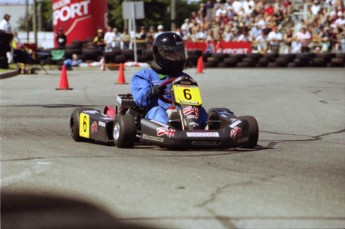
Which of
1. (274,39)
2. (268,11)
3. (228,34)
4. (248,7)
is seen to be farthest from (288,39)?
(248,7)

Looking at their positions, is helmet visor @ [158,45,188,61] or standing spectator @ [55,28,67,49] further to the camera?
standing spectator @ [55,28,67,49]

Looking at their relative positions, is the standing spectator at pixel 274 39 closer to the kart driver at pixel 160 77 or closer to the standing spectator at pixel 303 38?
the standing spectator at pixel 303 38

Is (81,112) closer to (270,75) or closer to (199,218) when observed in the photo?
(199,218)

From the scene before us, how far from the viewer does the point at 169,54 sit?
954 cm

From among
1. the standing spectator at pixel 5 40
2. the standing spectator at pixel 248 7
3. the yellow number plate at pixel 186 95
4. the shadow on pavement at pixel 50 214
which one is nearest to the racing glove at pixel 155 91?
the yellow number plate at pixel 186 95

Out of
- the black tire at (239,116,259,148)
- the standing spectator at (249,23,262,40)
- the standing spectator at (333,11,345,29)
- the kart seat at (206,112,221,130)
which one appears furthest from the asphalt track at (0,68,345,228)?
the standing spectator at (249,23,262,40)

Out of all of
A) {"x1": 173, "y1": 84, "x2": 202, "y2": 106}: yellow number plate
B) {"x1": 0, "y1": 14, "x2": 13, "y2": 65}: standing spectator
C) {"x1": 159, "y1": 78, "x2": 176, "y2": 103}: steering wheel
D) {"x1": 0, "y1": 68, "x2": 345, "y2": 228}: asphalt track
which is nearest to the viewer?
{"x1": 0, "y1": 68, "x2": 345, "y2": 228}: asphalt track

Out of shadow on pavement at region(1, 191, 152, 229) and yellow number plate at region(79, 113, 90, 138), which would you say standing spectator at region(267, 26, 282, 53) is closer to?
yellow number plate at region(79, 113, 90, 138)

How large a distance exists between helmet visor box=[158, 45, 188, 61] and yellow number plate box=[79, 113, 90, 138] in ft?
3.44

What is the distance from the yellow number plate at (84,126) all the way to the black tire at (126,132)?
66 centimetres

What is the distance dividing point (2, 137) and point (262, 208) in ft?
15.3

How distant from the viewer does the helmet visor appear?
9.52 meters

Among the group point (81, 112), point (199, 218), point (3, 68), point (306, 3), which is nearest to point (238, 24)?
point (306, 3)

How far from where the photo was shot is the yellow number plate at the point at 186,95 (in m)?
8.97
